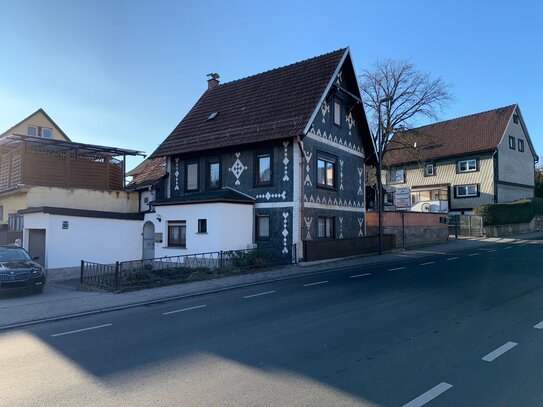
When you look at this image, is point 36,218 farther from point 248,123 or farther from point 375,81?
point 375,81

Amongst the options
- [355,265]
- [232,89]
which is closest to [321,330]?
[355,265]

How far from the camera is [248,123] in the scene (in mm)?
21281

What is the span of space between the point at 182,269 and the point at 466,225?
89.4ft

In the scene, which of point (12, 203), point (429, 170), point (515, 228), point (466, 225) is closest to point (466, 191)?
point (429, 170)

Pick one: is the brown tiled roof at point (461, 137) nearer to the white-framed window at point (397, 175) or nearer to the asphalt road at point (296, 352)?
the white-framed window at point (397, 175)

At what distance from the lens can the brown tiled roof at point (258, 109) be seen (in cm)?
1982

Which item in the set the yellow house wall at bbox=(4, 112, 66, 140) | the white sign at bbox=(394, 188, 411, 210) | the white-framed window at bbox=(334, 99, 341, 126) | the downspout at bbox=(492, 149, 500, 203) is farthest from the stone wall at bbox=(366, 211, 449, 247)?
the yellow house wall at bbox=(4, 112, 66, 140)

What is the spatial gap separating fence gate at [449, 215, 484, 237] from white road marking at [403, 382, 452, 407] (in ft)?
103

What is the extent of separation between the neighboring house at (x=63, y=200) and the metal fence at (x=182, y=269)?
2.00m

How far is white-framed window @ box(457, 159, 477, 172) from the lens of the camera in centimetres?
4153

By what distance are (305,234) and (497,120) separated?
32.9 m

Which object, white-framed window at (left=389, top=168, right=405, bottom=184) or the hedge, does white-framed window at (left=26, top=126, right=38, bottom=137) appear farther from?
the hedge

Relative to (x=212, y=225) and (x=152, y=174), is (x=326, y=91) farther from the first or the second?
(x=152, y=174)

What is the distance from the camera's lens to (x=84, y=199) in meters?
23.8
